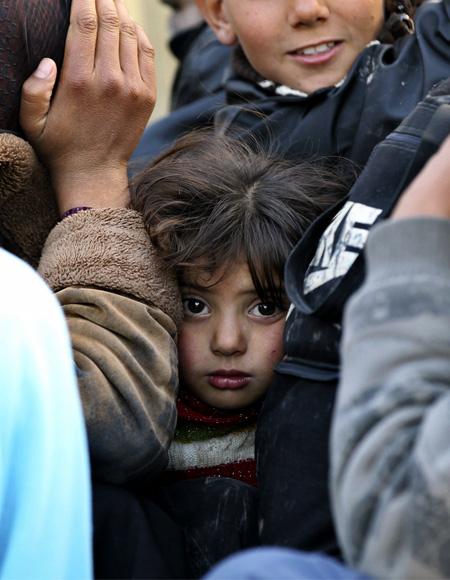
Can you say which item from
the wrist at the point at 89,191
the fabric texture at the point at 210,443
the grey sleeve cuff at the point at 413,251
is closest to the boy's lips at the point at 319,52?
the wrist at the point at 89,191

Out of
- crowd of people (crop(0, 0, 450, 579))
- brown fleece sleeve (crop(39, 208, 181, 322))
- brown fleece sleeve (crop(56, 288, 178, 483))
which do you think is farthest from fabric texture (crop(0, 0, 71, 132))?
brown fleece sleeve (crop(56, 288, 178, 483))

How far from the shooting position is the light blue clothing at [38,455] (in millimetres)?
1258

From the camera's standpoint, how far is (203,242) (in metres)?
1.86

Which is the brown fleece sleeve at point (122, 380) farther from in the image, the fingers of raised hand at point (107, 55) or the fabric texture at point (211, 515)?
the fingers of raised hand at point (107, 55)

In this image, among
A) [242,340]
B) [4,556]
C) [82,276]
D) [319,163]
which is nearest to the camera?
[4,556]

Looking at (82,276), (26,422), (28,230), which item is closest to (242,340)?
(82,276)

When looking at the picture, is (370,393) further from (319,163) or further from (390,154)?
(319,163)

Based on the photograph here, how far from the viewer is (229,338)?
6.02 ft

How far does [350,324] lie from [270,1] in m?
1.32

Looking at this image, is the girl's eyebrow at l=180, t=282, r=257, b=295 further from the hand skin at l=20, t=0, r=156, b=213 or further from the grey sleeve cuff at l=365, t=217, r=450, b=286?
the grey sleeve cuff at l=365, t=217, r=450, b=286

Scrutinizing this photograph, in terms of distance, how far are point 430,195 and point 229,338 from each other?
0.65 meters

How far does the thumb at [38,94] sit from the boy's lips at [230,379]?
0.53 m

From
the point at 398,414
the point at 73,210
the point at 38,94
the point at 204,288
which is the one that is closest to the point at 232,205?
the point at 204,288

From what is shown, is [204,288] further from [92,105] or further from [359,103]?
[359,103]
